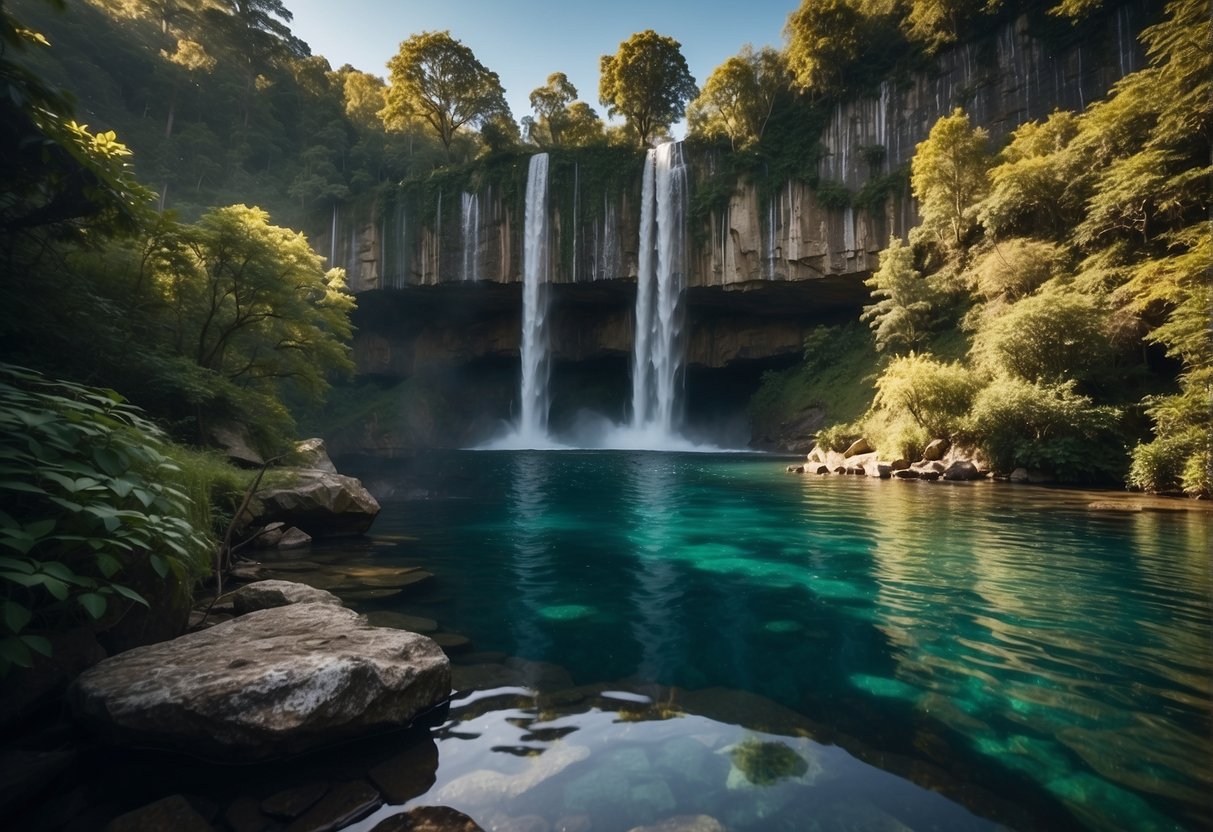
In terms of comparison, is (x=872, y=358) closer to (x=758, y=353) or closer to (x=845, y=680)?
(x=758, y=353)

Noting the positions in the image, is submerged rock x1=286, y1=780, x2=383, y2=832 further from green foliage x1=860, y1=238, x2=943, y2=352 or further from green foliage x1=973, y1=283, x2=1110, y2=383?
green foliage x1=860, y1=238, x2=943, y2=352

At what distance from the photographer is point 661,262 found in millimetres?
29422

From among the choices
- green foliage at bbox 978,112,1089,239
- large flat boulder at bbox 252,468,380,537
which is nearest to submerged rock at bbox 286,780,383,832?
large flat boulder at bbox 252,468,380,537

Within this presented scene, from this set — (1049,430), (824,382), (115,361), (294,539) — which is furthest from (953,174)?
(115,361)

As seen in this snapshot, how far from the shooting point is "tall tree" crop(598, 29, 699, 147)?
32.3 meters

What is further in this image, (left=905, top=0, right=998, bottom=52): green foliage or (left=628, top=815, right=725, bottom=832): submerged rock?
(left=905, top=0, right=998, bottom=52): green foliage

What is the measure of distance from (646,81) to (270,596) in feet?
118

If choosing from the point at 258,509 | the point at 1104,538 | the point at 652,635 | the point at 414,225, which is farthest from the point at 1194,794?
the point at 414,225

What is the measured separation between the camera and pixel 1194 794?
2.33m

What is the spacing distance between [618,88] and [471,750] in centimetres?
3684

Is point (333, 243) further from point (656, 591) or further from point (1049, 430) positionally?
point (1049, 430)

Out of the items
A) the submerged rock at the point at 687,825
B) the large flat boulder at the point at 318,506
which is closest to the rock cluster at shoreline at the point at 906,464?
the large flat boulder at the point at 318,506

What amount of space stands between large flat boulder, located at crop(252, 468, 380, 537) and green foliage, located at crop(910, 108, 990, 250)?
2337 cm

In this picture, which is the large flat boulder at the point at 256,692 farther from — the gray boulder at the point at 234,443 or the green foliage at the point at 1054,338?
the green foliage at the point at 1054,338
